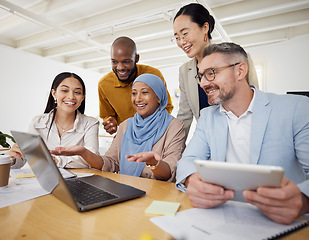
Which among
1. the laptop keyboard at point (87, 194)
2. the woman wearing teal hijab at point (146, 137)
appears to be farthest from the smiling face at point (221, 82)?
the laptop keyboard at point (87, 194)

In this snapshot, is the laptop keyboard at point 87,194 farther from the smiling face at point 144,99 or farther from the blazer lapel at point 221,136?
the smiling face at point 144,99

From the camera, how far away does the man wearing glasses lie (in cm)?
112

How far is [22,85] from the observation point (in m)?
6.65

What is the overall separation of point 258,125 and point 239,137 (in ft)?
Answer: 0.54

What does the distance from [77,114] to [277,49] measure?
548 centimetres

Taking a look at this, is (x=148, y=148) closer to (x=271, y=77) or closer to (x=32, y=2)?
(x=32, y=2)

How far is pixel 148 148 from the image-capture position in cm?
186

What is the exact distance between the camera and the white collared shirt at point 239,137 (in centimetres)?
138

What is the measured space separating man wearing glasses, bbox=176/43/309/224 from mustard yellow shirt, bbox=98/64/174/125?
1.39 m

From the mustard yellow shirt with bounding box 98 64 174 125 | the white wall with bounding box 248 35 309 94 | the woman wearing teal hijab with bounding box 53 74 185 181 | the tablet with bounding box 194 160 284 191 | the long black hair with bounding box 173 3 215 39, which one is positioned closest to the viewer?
the tablet with bounding box 194 160 284 191

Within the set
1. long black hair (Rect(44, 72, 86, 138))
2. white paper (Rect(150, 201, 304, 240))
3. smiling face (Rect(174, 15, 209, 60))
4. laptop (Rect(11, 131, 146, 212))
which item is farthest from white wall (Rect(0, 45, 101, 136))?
white paper (Rect(150, 201, 304, 240))

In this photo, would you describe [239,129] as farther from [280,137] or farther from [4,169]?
[4,169]

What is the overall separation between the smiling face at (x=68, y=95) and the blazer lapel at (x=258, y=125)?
154 cm

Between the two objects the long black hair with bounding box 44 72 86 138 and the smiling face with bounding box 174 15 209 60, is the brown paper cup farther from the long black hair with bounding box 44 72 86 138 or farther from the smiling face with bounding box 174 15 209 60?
the smiling face with bounding box 174 15 209 60
